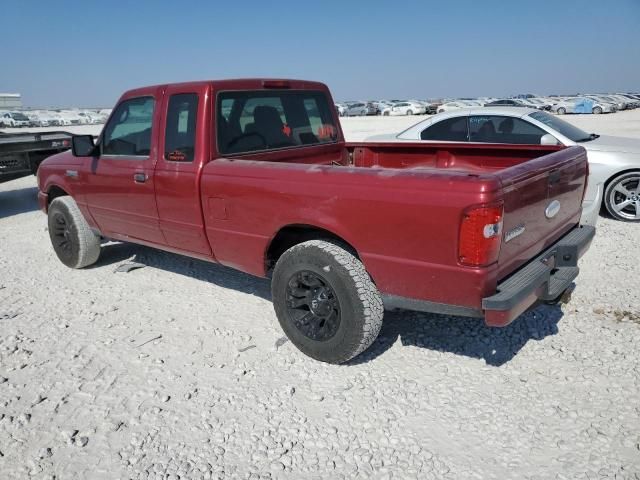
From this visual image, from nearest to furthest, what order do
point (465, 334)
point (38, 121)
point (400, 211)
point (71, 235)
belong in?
point (400, 211) → point (465, 334) → point (71, 235) → point (38, 121)

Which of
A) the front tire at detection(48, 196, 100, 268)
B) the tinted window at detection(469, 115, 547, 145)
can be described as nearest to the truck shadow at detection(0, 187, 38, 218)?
the front tire at detection(48, 196, 100, 268)

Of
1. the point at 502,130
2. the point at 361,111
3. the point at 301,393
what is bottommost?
the point at 361,111

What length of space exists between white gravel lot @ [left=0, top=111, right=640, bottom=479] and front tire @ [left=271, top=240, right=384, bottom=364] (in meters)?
0.20

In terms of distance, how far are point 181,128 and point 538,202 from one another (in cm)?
267

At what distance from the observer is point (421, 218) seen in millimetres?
2758

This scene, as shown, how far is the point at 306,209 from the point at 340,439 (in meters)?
1.36

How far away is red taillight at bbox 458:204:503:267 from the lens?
2604 millimetres

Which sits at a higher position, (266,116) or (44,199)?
(266,116)

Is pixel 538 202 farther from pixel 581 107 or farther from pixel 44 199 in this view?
pixel 581 107

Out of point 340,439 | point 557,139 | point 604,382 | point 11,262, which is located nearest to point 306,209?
point 340,439

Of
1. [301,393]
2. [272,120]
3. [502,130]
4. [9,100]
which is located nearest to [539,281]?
[301,393]

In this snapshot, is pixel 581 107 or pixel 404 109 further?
pixel 404 109

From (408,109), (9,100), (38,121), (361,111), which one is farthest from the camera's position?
(361,111)

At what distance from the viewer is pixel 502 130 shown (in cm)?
722
